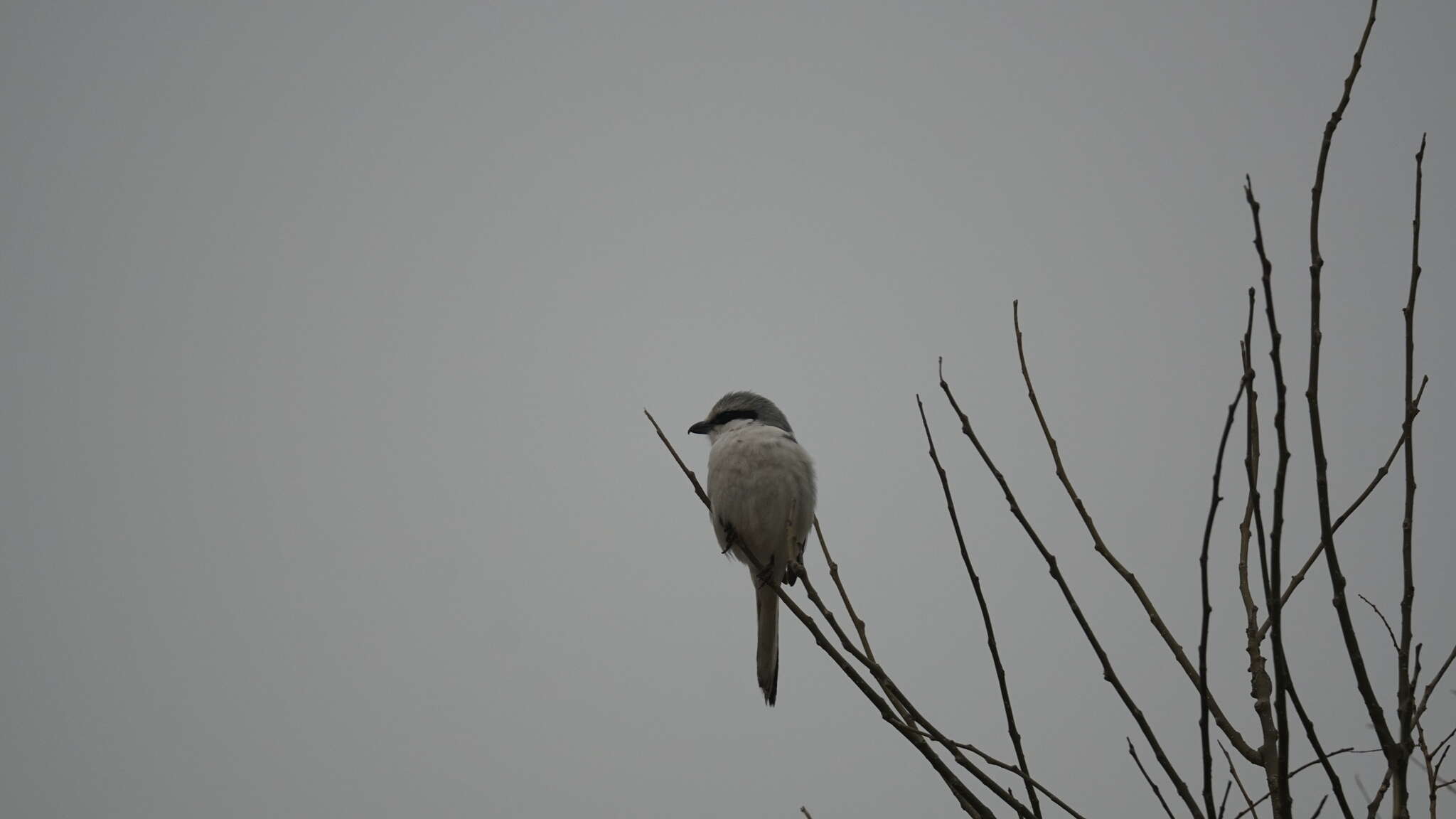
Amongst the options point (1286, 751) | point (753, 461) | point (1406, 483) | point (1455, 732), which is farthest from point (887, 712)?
point (753, 461)

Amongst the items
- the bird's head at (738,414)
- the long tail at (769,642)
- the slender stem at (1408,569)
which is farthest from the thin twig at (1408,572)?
the bird's head at (738,414)

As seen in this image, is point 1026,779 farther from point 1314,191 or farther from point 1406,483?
point 1314,191

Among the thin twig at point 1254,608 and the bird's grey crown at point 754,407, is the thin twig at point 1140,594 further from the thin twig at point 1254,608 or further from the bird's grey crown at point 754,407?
the bird's grey crown at point 754,407

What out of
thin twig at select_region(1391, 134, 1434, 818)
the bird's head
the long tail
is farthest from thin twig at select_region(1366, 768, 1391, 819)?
the bird's head

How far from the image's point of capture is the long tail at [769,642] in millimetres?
4160

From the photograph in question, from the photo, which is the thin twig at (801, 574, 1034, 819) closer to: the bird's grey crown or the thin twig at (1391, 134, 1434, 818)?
the thin twig at (1391, 134, 1434, 818)

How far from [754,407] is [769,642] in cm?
167

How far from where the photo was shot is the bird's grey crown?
5.51 m

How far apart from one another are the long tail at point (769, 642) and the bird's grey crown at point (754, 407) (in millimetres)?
1317

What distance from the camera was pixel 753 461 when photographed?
4695 millimetres

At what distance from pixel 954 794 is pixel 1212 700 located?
29.7 inches

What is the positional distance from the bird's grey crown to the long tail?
1317mm

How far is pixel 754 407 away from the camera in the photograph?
558cm

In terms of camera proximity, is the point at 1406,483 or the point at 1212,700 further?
the point at 1212,700
